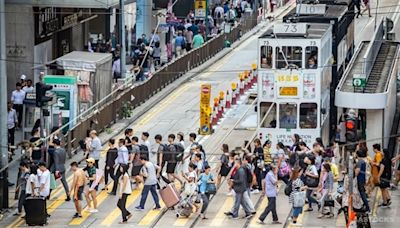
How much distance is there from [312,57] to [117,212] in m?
8.05

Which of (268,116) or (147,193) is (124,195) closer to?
(147,193)

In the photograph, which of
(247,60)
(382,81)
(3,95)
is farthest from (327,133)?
(247,60)

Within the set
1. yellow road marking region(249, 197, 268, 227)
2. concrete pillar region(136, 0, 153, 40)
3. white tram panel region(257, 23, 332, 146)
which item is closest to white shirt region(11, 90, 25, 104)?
white tram panel region(257, 23, 332, 146)

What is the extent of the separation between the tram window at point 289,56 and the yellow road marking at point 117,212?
5684 mm

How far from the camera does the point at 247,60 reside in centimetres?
5953

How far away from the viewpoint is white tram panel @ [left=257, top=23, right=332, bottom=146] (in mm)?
38938

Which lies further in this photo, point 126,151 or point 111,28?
point 111,28

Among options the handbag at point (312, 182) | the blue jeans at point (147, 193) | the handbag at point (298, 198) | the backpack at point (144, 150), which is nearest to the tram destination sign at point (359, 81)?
the handbag at point (312, 182)

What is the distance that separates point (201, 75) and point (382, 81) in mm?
13673

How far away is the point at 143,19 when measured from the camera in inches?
2478

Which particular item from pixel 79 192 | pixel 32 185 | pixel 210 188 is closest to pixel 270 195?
pixel 210 188

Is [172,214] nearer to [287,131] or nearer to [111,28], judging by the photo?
[287,131]

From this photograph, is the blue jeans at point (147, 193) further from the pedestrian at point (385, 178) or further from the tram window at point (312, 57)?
the tram window at point (312, 57)

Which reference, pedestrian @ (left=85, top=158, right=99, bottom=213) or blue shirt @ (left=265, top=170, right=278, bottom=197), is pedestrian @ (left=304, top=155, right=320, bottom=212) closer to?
blue shirt @ (left=265, top=170, right=278, bottom=197)
